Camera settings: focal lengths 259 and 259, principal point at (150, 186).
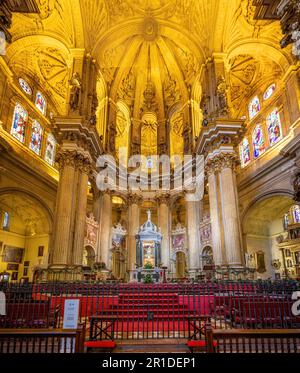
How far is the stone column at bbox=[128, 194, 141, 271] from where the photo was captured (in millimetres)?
21328

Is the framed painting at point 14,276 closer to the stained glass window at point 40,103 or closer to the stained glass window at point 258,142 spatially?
the stained glass window at point 40,103

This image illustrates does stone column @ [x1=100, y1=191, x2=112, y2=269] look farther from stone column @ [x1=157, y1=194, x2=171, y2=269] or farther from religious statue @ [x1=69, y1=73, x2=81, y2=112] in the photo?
religious statue @ [x1=69, y1=73, x2=81, y2=112]

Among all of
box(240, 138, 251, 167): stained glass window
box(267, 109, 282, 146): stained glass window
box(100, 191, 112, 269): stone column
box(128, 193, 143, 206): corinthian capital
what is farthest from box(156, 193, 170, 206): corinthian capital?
box(267, 109, 282, 146): stained glass window

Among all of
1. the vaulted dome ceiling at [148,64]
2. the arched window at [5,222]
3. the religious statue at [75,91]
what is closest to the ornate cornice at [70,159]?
the religious statue at [75,91]

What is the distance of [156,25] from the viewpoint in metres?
21.9

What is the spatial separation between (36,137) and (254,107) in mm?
18688

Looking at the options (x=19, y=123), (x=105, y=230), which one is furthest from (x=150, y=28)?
(x=105, y=230)

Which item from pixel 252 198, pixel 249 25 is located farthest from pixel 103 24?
pixel 252 198

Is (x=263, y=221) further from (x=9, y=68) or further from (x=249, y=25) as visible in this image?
(x=9, y=68)

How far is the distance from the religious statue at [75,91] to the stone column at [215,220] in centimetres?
939

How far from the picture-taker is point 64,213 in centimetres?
1452

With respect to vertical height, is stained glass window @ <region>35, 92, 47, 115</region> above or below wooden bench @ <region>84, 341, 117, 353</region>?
above

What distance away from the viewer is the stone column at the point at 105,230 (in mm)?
19891

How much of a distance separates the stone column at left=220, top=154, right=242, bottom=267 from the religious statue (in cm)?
975
